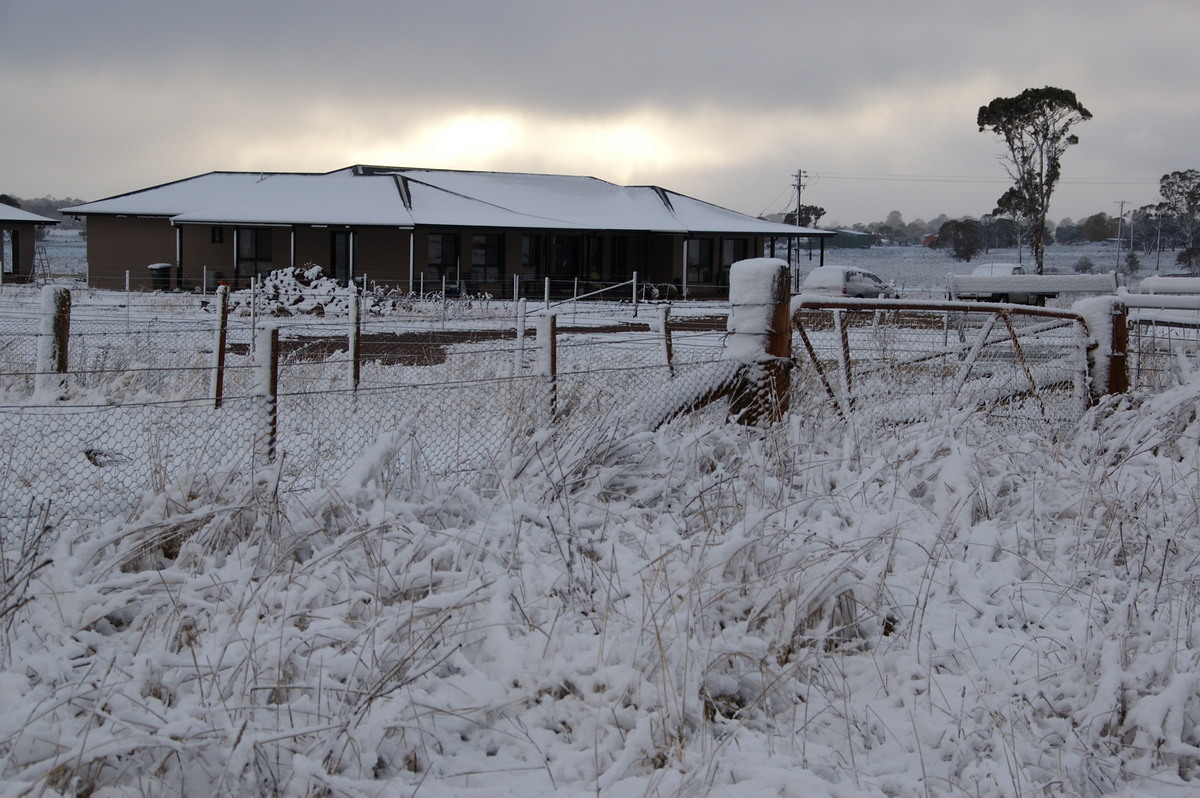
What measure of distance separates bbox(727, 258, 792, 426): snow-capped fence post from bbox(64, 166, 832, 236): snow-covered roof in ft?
84.9

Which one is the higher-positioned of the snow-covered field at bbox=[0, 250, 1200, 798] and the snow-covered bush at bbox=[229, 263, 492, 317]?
the snow-covered bush at bbox=[229, 263, 492, 317]

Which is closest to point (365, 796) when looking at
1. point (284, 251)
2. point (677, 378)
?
point (677, 378)

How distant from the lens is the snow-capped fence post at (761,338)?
227 inches

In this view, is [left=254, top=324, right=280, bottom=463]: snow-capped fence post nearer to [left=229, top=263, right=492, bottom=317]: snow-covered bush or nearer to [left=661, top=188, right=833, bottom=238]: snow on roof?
[left=229, top=263, right=492, bottom=317]: snow-covered bush

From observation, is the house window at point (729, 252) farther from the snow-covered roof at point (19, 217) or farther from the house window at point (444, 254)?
the snow-covered roof at point (19, 217)

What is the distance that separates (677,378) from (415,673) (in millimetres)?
3032

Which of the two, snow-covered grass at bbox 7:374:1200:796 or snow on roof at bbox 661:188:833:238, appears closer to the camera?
snow-covered grass at bbox 7:374:1200:796

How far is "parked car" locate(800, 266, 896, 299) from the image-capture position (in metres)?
32.9

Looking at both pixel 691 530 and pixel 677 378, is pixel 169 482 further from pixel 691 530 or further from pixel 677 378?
pixel 677 378

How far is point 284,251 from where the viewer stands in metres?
33.1

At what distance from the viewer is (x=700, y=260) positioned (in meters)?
38.8

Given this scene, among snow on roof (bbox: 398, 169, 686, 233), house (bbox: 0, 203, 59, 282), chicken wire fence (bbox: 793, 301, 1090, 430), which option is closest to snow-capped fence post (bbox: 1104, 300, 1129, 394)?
chicken wire fence (bbox: 793, 301, 1090, 430)

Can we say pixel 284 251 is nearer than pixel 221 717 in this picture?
No

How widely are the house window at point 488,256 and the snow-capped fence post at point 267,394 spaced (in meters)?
29.7
